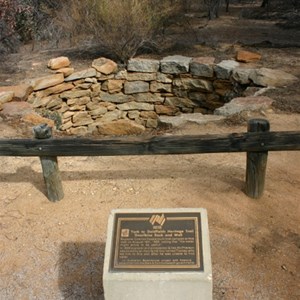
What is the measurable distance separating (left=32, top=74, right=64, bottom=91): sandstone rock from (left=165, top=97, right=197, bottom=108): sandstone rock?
7.83ft

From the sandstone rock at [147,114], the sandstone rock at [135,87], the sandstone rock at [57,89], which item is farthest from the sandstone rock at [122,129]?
the sandstone rock at [147,114]

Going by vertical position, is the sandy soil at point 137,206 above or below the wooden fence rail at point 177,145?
below

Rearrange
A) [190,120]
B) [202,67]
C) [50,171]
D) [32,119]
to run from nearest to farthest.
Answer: [50,171] < [32,119] < [190,120] < [202,67]

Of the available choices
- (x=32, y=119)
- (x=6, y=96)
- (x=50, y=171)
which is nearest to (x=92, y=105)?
(x=6, y=96)

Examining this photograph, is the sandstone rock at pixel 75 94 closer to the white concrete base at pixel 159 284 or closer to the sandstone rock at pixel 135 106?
the sandstone rock at pixel 135 106

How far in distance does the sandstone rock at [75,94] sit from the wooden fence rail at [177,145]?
165 inches

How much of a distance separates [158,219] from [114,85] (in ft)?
20.0

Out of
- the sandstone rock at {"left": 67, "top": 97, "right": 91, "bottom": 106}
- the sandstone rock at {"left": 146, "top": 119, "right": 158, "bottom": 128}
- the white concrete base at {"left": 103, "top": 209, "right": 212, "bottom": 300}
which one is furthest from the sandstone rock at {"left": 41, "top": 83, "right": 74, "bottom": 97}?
the white concrete base at {"left": 103, "top": 209, "right": 212, "bottom": 300}

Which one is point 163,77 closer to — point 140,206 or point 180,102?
point 180,102

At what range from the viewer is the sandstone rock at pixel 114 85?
8.09 m

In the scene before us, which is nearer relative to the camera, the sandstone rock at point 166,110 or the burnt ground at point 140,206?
the burnt ground at point 140,206

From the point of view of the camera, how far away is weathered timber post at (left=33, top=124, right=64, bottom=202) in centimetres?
359

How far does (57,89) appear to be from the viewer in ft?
24.6

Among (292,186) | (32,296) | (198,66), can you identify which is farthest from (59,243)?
(198,66)
